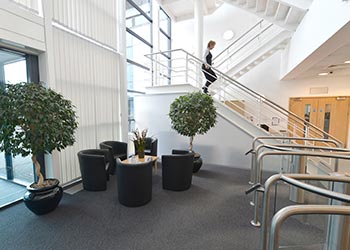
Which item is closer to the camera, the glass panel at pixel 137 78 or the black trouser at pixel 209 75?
the black trouser at pixel 209 75

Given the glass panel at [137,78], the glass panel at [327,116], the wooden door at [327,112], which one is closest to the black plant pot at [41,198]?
the glass panel at [137,78]

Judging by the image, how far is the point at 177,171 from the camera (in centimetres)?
316

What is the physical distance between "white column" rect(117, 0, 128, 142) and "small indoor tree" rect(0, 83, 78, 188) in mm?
2490

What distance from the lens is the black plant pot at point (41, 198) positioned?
2.38 meters

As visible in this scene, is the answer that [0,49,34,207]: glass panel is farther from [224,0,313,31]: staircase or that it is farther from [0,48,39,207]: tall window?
[224,0,313,31]: staircase

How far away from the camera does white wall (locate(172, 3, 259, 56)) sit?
675 centimetres

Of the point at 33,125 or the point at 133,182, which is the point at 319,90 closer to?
the point at 133,182

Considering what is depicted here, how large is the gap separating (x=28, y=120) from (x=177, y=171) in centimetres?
228

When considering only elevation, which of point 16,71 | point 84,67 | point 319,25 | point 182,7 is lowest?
point 16,71

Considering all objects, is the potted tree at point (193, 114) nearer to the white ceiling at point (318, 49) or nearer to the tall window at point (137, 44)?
the white ceiling at point (318, 49)

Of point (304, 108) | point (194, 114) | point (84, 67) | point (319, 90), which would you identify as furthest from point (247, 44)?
point (84, 67)

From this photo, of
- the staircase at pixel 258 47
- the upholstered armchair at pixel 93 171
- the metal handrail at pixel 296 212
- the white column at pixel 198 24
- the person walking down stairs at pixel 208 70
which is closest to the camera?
the metal handrail at pixel 296 212

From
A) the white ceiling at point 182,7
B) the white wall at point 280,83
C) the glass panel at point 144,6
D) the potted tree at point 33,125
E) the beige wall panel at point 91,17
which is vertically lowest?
the potted tree at point 33,125

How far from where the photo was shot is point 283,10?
13.6ft
